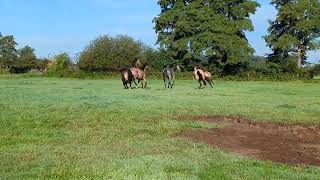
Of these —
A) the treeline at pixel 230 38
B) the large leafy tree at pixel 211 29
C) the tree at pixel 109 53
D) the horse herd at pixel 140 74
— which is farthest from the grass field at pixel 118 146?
the tree at pixel 109 53

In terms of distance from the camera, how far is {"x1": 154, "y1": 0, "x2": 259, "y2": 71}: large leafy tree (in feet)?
241

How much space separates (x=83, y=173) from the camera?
9.02m

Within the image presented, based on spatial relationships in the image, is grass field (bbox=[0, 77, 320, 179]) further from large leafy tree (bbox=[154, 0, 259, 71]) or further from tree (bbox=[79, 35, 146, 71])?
tree (bbox=[79, 35, 146, 71])

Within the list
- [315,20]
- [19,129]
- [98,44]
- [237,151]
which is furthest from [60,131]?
[98,44]

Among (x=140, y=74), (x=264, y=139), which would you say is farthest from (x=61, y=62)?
(x=264, y=139)

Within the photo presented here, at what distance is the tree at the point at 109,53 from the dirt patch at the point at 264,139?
221 ft

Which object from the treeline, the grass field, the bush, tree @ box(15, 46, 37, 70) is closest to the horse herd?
the grass field

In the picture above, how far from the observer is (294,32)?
76125mm

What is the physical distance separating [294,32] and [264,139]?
212 feet

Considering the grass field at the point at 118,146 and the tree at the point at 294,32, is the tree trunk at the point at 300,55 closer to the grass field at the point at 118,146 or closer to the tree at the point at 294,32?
the tree at the point at 294,32

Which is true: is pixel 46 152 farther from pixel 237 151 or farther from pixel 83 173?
pixel 237 151

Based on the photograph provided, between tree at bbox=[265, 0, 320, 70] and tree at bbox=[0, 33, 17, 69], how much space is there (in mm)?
61879

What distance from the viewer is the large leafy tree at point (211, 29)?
→ 7350cm

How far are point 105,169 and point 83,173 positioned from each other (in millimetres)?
448
